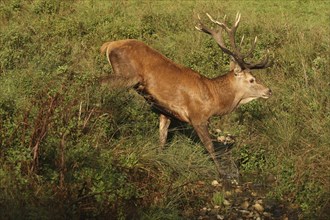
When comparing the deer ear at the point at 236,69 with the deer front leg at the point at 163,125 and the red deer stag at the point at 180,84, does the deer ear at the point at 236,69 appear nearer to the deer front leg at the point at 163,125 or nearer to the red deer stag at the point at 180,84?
the red deer stag at the point at 180,84

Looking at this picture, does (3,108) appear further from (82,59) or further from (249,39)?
(249,39)

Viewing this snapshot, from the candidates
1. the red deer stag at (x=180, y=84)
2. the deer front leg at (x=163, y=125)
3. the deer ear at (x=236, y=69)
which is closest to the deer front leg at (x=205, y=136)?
the red deer stag at (x=180, y=84)

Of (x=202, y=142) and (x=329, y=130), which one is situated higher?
(x=329, y=130)

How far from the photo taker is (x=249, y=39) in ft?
41.6

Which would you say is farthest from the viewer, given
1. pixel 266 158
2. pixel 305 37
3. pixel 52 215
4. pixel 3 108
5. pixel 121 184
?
pixel 305 37

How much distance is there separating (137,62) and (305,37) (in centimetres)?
470

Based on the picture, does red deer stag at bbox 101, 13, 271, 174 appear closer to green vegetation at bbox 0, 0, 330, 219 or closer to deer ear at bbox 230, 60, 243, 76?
deer ear at bbox 230, 60, 243, 76

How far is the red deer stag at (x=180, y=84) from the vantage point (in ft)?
29.5

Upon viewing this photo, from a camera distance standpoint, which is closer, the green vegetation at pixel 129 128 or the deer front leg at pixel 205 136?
the green vegetation at pixel 129 128

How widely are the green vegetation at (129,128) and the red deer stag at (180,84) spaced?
240mm

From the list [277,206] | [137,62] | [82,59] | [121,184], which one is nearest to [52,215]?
[121,184]

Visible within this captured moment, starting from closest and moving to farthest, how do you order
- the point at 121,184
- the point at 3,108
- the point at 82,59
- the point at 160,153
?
the point at 121,184, the point at 3,108, the point at 160,153, the point at 82,59

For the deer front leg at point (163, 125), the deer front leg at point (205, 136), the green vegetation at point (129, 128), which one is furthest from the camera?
the deer front leg at point (205, 136)

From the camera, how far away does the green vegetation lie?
255 inches
